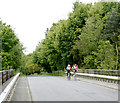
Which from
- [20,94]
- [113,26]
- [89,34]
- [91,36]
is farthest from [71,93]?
[89,34]

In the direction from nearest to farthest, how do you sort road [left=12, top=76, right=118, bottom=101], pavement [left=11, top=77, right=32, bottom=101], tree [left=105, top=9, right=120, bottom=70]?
road [left=12, top=76, right=118, bottom=101]
pavement [left=11, top=77, right=32, bottom=101]
tree [left=105, top=9, right=120, bottom=70]

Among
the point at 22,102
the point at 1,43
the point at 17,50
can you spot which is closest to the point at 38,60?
the point at 17,50

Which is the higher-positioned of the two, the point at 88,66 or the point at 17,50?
the point at 17,50

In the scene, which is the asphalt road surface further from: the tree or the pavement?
the tree

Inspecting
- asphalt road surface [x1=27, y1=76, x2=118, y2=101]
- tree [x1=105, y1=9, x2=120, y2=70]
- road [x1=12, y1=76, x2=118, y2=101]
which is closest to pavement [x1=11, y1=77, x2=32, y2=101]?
road [x1=12, y1=76, x2=118, y2=101]

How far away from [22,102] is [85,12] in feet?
138

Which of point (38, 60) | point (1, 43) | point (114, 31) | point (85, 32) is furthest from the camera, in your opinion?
point (38, 60)

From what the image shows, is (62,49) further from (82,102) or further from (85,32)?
(82,102)

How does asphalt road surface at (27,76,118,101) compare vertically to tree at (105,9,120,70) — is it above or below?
below

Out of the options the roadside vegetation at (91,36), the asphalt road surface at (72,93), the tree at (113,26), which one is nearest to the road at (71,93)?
the asphalt road surface at (72,93)

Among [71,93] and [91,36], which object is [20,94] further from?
[91,36]

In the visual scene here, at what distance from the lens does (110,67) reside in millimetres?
38938

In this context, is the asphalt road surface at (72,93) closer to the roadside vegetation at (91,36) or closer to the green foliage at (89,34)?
the roadside vegetation at (91,36)

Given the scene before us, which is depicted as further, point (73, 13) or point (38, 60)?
point (38, 60)
